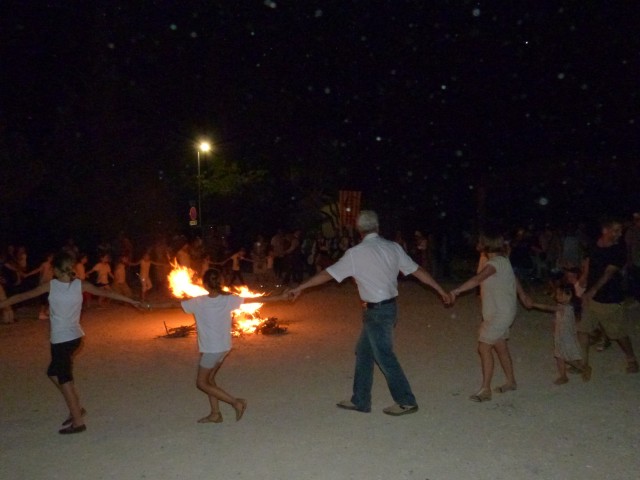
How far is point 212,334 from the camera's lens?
275 inches

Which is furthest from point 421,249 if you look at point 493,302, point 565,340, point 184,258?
point 493,302

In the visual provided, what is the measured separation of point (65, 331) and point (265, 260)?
13.3 m

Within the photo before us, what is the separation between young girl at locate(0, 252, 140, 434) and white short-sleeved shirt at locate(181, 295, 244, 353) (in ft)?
3.24

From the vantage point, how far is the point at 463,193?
36094mm

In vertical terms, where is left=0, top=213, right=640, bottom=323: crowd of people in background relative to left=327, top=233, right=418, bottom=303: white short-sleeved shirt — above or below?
below

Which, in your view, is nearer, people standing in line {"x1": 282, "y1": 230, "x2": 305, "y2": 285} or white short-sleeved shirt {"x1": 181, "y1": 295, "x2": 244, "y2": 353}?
white short-sleeved shirt {"x1": 181, "y1": 295, "x2": 244, "y2": 353}

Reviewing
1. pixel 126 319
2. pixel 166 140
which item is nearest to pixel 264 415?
pixel 126 319

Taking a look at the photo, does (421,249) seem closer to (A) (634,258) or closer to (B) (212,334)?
(A) (634,258)

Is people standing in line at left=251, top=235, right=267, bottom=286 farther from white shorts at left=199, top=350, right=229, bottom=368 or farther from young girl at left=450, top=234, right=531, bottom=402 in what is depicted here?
white shorts at left=199, top=350, right=229, bottom=368

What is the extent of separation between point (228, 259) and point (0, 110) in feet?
39.8

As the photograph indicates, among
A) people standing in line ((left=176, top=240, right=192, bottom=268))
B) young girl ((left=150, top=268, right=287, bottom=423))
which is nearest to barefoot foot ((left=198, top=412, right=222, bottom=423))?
young girl ((left=150, top=268, right=287, bottom=423))

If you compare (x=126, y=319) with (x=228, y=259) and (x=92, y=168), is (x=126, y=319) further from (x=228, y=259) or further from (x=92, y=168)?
(x=92, y=168)

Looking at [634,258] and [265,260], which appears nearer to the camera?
[634,258]

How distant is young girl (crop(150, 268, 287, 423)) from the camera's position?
22.9 ft
